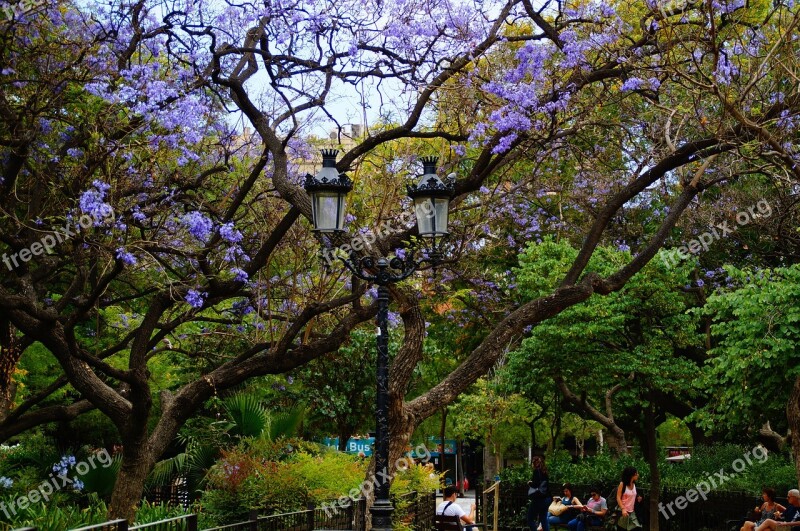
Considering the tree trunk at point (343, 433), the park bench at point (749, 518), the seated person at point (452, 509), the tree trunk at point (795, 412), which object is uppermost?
the tree trunk at point (343, 433)

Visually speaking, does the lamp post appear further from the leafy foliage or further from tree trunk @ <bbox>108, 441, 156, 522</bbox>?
the leafy foliage

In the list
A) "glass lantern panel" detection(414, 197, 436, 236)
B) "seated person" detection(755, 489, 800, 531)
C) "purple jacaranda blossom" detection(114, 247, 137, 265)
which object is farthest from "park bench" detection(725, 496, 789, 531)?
"purple jacaranda blossom" detection(114, 247, 137, 265)

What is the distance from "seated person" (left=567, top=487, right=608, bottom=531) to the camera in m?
15.8

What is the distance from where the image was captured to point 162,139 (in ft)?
38.8

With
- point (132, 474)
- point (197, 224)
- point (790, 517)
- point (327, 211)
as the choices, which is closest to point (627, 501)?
point (790, 517)

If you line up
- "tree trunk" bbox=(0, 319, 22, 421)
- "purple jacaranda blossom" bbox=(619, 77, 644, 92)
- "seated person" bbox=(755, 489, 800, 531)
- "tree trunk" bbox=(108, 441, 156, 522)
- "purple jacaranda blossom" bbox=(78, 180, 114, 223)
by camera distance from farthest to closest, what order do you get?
"tree trunk" bbox=(0, 319, 22, 421)
"seated person" bbox=(755, 489, 800, 531)
"tree trunk" bbox=(108, 441, 156, 522)
"purple jacaranda blossom" bbox=(619, 77, 644, 92)
"purple jacaranda blossom" bbox=(78, 180, 114, 223)

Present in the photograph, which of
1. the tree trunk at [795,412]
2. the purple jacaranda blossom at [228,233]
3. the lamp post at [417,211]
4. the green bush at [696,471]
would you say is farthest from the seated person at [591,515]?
the lamp post at [417,211]

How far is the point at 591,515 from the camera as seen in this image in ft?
53.9

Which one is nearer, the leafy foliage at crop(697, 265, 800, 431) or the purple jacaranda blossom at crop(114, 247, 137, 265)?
the purple jacaranda blossom at crop(114, 247, 137, 265)

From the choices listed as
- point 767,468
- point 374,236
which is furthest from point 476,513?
point 374,236

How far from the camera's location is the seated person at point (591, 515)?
1582 cm

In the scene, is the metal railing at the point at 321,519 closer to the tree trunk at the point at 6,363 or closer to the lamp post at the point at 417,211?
the lamp post at the point at 417,211

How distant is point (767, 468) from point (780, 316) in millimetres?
8138

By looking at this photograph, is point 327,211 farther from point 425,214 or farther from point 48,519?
point 48,519
